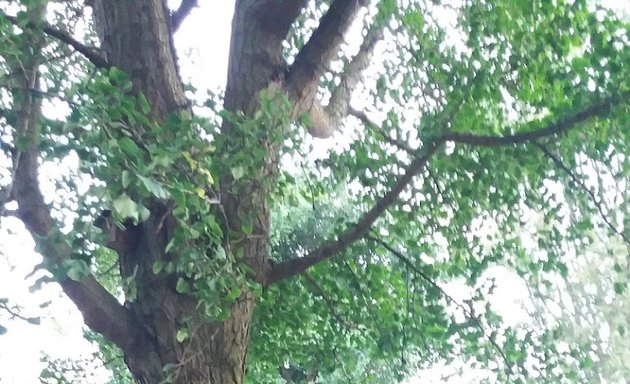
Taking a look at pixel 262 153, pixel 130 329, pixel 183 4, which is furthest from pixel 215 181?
pixel 183 4

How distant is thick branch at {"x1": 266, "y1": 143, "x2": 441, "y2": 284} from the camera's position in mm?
1935

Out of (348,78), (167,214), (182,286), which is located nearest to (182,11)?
(348,78)

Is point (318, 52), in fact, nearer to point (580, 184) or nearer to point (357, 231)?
point (357, 231)

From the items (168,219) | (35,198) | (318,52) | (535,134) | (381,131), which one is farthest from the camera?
(381,131)

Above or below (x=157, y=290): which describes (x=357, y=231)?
above

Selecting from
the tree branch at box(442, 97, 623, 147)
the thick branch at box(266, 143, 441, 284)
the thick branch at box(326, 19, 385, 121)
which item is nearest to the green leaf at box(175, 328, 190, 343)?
the thick branch at box(266, 143, 441, 284)

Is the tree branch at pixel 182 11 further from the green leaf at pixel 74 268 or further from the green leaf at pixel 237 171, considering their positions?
the green leaf at pixel 74 268

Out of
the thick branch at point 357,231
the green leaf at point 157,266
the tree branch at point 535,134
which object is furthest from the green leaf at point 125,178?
the tree branch at point 535,134

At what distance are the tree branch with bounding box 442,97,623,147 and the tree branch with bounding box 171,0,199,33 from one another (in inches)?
30.8

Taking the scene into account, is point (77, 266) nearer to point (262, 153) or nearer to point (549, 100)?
point (262, 153)

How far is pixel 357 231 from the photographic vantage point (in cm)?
196

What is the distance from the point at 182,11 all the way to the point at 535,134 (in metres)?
0.97

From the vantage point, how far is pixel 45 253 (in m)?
1.35

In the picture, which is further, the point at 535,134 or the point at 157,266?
the point at 535,134
